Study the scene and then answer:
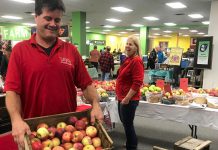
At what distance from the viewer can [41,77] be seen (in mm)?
1619

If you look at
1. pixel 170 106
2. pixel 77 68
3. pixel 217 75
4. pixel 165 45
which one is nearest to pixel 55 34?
pixel 77 68

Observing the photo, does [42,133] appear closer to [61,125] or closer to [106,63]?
[61,125]

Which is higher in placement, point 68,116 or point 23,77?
point 23,77

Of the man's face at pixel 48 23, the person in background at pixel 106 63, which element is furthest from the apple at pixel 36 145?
the person in background at pixel 106 63

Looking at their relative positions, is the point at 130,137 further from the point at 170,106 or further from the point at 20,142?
the point at 20,142

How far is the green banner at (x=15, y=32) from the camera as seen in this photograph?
59.0 feet

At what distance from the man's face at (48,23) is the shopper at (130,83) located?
199 cm

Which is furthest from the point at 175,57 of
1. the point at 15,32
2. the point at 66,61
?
the point at 15,32

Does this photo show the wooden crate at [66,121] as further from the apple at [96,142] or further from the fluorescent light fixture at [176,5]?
the fluorescent light fixture at [176,5]

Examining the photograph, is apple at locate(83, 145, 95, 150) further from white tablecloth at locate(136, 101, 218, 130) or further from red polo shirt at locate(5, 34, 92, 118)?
white tablecloth at locate(136, 101, 218, 130)

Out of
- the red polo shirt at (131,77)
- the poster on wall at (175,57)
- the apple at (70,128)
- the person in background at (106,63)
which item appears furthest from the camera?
the person in background at (106,63)

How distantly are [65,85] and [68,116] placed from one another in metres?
0.21

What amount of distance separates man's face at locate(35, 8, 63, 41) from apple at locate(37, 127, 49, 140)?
1.85ft

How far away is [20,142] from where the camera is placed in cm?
134
